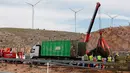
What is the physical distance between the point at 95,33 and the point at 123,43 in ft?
34.5

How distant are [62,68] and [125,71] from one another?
8.72 meters

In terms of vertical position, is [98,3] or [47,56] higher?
[98,3]

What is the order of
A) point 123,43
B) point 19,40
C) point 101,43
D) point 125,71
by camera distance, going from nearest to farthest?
point 125,71, point 101,43, point 123,43, point 19,40

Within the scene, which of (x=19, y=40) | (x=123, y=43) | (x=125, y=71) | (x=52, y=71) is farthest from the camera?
(x=19, y=40)

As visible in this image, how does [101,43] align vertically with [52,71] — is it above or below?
above

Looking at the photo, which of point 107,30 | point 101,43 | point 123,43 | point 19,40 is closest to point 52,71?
point 101,43

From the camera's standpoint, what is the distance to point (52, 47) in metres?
48.8

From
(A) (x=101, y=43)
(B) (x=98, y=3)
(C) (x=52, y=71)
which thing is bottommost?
(C) (x=52, y=71)

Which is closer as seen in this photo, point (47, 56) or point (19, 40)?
point (47, 56)

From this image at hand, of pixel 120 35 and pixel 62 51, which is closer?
pixel 62 51

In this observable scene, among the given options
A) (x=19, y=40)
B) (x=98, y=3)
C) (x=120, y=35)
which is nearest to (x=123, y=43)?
(x=120, y=35)

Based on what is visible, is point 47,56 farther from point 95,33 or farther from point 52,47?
point 95,33

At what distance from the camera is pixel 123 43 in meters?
95.1

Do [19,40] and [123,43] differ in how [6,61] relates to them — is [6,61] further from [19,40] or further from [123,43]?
[19,40]
